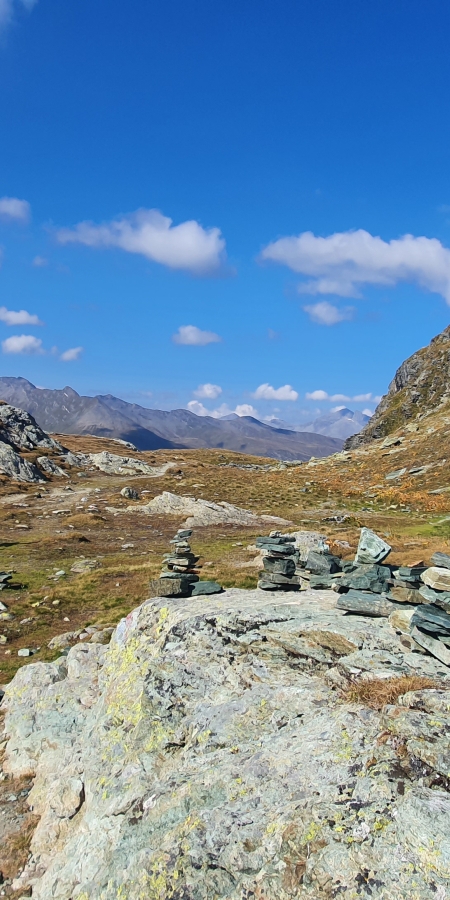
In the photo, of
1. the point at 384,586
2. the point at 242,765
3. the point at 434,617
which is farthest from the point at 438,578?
the point at 242,765

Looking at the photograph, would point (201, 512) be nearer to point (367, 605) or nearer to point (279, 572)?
point (279, 572)

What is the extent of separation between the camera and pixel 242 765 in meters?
7.88

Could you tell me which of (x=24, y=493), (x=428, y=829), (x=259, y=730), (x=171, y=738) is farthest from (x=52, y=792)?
(x=24, y=493)

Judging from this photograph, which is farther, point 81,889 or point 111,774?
point 111,774

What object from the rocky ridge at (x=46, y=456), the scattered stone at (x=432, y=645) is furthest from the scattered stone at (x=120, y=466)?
the scattered stone at (x=432, y=645)

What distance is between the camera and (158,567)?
3141 cm

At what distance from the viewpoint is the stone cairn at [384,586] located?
977cm

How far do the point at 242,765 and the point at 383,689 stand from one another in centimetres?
265

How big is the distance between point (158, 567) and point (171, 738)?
873 inches

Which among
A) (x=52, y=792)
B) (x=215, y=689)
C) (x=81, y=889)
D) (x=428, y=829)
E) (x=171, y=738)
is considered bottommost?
(x=52, y=792)

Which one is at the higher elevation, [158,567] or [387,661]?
[387,661]

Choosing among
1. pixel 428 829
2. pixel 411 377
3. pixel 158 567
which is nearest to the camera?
pixel 428 829

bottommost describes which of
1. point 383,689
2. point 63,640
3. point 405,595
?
point 63,640

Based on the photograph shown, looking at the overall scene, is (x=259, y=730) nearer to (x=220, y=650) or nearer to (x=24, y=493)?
(x=220, y=650)
